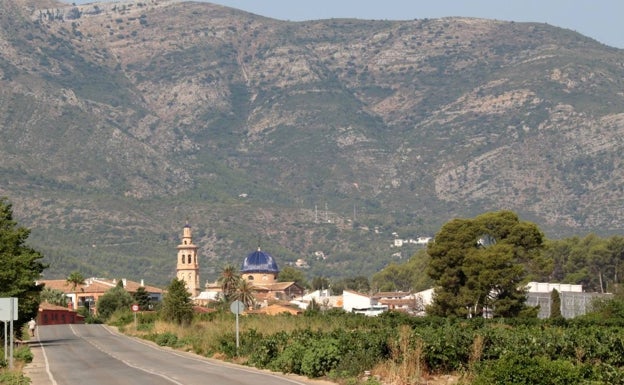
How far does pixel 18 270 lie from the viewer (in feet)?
245

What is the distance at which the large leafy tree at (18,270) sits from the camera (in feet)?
240

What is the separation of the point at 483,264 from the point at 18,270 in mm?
38043

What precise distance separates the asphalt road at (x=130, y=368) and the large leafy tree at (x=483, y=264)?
31.0 metres

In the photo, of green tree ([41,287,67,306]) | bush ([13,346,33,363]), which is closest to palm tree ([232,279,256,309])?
green tree ([41,287,67,306])

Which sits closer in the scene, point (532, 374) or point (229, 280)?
point (532, 374)

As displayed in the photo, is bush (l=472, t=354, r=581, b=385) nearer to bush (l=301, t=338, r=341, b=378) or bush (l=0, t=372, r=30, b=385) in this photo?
bush (l=301, t=338, r=341, b=378)

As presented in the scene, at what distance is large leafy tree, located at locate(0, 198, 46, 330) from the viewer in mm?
73000

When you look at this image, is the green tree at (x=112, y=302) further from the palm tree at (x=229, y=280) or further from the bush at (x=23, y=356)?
the bush at (x=23, y=356)

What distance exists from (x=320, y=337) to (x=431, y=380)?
9988 mm

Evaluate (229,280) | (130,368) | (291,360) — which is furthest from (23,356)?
(229,280)

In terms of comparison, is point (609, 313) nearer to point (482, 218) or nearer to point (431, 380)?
point (482, 218)

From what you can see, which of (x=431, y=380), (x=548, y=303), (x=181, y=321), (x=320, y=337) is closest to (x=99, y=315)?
(x=548, y=303)

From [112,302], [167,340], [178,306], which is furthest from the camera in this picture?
[112,302]

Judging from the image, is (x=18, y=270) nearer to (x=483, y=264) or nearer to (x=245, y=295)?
(x=483, y=264)
